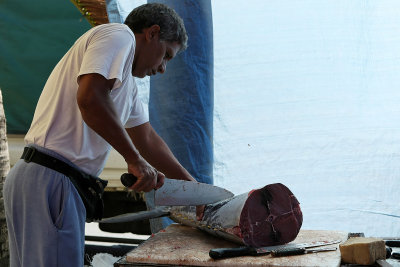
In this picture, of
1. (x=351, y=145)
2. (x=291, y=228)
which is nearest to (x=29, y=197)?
(x=291, y=228)

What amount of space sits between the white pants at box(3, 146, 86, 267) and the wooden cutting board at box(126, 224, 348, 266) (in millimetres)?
346

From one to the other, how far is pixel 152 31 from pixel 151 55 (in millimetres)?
134

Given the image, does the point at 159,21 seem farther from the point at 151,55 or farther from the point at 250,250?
the point at 250,250

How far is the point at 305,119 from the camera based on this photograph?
398cm

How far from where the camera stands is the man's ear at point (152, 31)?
9.78 feet

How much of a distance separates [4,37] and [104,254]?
Answer: 3.28 m

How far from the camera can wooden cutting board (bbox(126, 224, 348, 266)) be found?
7.92 feet

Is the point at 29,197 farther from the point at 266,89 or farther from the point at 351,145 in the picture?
the point at 351,145

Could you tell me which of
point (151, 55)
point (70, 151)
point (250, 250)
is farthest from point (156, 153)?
point (250, 250)

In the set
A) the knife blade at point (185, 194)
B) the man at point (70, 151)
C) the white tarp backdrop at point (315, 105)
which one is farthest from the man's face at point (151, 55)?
the white tarp backdrop at point (315, 105)

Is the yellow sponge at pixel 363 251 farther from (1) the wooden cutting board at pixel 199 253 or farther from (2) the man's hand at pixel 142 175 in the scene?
(2) the man's hand at pixel 142 175

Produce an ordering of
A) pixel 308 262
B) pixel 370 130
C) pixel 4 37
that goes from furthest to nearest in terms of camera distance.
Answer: pixel 4 37
pixel 370 130
pixel 308 262

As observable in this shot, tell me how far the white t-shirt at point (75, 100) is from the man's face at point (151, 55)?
209 mm

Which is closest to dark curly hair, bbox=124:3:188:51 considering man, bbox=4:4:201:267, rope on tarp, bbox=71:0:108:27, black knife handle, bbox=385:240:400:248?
man, bbox=4:4:201:267
